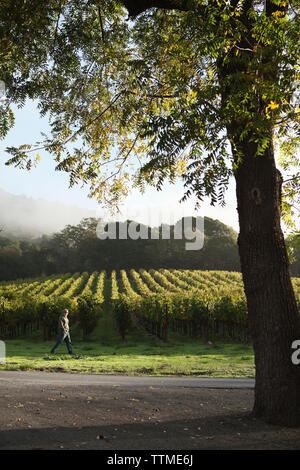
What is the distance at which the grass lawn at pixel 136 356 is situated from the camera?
11.8 meters

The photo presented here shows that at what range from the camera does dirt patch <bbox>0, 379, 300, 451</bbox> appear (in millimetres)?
4504

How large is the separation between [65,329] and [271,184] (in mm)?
12054

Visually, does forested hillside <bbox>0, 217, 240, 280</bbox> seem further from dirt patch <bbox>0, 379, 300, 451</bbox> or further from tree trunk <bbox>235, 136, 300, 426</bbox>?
tree trunk <bbox>235, 136, 300, 426</bbox>

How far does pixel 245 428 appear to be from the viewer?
16.6 ft

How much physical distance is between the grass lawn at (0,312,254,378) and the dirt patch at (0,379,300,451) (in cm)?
422

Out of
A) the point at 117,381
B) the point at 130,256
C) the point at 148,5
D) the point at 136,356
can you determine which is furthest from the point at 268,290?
the point at 130,256

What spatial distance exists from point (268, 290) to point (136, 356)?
37.6 feet

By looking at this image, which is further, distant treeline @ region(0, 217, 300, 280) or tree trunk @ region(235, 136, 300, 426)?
distant treeline @ region(0, 217, 300, 280)

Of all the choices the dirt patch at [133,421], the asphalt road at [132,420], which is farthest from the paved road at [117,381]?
the dirt patch at [133,421]

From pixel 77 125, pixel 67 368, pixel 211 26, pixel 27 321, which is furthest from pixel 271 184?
pixel 27 321

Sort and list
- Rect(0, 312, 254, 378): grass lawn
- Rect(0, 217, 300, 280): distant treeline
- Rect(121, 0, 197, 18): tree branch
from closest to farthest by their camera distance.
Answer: Rect(121, 0, 197, 18): tree branch, Rect(0, 312, 254, 378): grass lawn, Rect(0, 217, 300, 280): distant treeline

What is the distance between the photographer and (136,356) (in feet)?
52.5

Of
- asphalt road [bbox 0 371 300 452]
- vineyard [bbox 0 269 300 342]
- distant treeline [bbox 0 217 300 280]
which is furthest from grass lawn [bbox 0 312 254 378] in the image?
distant treeline [bbox 0 217 300 280]

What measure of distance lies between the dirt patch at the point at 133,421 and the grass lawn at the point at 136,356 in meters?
4.22
